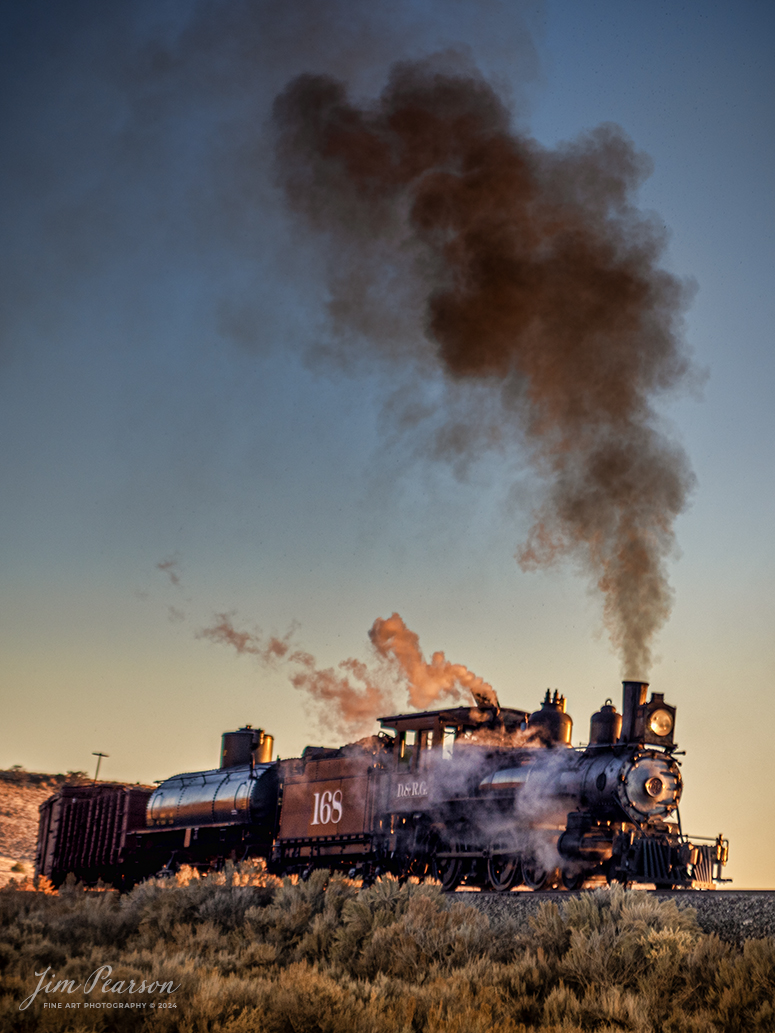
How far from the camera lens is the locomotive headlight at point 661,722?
19578 mm

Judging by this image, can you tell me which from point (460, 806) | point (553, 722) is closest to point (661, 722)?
point (553, 722)

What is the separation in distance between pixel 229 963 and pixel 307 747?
1191 centimetres

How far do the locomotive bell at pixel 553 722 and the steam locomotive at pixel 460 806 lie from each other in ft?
0.10

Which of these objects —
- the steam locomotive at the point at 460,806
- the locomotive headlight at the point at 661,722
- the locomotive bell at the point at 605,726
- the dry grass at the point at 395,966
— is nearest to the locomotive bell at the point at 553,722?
the steam locomotive at the point at 460,806

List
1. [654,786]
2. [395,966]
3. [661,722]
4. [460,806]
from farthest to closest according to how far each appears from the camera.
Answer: [460,806] < [661,722] < [654,786] < [395,966]

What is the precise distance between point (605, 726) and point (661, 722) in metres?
1.09

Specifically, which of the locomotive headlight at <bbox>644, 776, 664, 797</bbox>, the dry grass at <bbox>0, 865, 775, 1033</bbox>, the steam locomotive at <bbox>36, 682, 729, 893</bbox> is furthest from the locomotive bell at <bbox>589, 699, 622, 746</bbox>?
the dry grass at <bbox>0, 865, 775, 1033</bbox>

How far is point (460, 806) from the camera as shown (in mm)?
21672

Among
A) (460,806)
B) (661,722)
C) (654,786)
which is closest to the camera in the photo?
(654,786)

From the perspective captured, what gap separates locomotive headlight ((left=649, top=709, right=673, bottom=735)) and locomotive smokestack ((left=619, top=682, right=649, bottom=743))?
331 mm

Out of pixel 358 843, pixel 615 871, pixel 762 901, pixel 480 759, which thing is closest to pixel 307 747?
pixel 358 843

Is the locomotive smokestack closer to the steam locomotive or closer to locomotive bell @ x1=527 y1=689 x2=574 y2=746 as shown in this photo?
the steam locomotive

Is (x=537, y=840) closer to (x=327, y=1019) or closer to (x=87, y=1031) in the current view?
(x=327, y=1019)

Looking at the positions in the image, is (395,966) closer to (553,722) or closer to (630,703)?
(630,703)
